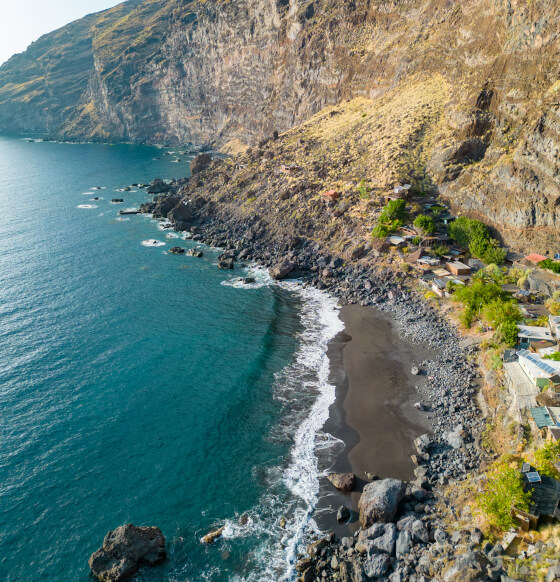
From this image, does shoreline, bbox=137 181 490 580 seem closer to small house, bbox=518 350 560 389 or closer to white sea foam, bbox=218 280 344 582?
white sea foam, bbox=218 280 344 582

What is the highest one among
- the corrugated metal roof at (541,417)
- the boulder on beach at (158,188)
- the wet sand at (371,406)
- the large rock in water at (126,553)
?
the boulder on beach at (158,188)

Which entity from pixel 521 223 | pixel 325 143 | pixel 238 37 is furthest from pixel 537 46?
pixel 238 37

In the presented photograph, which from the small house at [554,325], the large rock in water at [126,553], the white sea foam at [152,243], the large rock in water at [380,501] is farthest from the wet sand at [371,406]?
the white sea foam at [152,243]

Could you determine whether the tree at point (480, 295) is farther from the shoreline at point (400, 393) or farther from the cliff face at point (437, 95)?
the cliff face at point (437, 95)

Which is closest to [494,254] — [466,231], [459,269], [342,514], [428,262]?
[459,269]

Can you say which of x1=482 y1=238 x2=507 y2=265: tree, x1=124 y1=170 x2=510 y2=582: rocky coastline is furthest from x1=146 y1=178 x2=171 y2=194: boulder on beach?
x1=482 y1=238 x2=507 y2=265: tree

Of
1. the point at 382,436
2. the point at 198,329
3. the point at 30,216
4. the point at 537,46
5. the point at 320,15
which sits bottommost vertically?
the point at 382,436

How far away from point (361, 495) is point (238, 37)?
20583cm

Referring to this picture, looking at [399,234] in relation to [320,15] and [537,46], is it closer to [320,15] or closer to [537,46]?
[537,46]

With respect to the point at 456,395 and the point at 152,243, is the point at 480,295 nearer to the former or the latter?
the point at 456,395

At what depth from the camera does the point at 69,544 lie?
34.7 metres

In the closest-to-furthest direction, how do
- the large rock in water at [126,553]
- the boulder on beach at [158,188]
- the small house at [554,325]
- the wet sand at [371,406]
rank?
the large rock in water at [126,553] < the wet sand at [371,406] < the small house at [554,325] < the boulder on beach at [158,188]

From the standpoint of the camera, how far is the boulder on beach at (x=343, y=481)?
39188 mm

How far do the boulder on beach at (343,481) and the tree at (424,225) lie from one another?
51.2 metres
